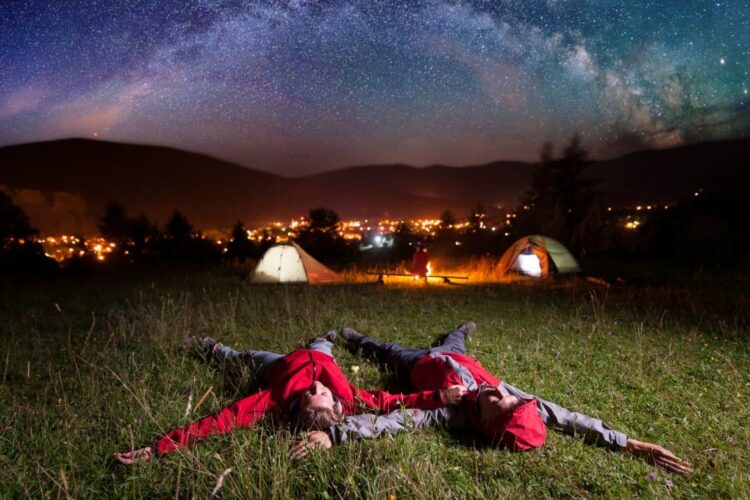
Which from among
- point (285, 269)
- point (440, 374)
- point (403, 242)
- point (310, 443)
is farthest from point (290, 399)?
point (403, 242)

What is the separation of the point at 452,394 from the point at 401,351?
1.67 metres

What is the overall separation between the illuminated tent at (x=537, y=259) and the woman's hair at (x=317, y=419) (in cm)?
1341

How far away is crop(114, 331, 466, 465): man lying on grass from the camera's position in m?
3.42

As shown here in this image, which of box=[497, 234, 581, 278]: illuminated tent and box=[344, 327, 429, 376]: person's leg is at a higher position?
box=[497, 234, 581, 278]: illuminated tent

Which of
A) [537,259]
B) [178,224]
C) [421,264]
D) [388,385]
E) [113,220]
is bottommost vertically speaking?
[388,385]

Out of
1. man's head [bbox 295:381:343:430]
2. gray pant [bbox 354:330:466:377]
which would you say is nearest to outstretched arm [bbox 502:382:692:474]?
gray pant [bbox 354:330:466:377]

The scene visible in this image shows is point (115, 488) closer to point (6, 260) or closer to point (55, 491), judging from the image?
point (55, 491)

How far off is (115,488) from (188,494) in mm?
567

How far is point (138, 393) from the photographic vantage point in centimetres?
425

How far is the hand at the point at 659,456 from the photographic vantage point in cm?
318

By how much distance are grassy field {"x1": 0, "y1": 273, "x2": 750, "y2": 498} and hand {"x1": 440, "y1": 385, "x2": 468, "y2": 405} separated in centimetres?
30

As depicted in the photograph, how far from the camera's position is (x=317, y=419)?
3564 millimetres

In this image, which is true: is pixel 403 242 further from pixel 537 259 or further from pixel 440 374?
pixel 440 374

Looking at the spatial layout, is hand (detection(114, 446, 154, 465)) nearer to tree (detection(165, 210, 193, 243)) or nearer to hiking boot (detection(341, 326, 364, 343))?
hiking boot (detection(341, 326, 364, 343))
